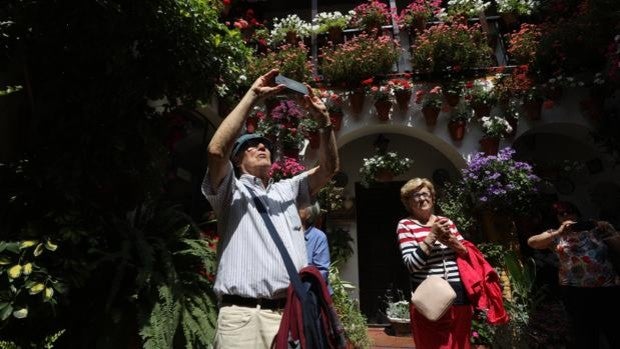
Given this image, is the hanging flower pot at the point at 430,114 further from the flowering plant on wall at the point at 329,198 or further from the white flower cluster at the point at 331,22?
the white flower cluster at the point at 331,22

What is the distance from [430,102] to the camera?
20.0 feet

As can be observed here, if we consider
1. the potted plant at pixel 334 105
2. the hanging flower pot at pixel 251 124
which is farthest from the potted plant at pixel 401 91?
the hanging flower pot at pixel 251 124

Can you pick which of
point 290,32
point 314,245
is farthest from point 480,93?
point 314,245

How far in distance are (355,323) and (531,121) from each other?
403cm

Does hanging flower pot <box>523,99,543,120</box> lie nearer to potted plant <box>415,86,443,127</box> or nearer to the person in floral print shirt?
potted plant <box>415,86,443,127</box>

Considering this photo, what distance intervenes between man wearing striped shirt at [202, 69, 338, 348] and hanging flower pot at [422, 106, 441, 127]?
4.35 metres

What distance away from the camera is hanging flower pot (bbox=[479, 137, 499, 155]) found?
585cm

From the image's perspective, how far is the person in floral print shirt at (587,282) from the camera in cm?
344

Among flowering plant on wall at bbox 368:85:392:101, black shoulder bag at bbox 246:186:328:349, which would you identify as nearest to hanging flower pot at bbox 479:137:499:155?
flowering plant on wall at bbox 368:85:392:101

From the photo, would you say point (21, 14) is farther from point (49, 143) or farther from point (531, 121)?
point (531, 121)

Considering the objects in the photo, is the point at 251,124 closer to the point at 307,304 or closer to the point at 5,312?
the point at 5,312

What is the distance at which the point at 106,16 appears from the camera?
3047 mm

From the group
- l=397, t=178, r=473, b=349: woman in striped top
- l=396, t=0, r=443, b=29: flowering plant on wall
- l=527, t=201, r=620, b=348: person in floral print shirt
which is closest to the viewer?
l=397, t=178, r=473, b=349: woman in striped top

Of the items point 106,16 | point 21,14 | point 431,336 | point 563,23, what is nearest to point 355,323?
point 431,336
